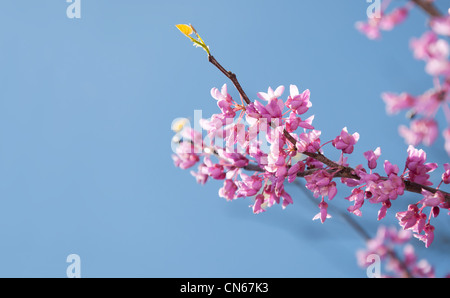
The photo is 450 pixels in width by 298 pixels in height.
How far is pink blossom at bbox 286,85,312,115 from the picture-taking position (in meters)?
1.26

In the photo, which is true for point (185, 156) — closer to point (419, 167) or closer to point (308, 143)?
point (308, 143)

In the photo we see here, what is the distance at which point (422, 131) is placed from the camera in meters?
0.72

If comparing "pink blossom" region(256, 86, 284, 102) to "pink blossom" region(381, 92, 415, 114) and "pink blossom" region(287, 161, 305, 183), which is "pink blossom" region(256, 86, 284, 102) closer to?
"pink blossom" region(287, 161, 305, 183)

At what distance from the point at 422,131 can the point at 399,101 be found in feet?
0.27

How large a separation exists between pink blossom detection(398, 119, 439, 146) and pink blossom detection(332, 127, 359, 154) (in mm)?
458

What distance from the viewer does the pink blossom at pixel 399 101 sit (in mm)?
682

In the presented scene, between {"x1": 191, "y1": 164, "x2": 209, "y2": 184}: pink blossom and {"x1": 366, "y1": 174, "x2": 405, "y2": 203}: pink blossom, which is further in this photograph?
{"x1": 191, "y1": 164, "x2": 209, "y2": 184}: pink blossom

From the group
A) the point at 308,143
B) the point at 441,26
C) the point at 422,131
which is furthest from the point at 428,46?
Answer: the point at 308,143

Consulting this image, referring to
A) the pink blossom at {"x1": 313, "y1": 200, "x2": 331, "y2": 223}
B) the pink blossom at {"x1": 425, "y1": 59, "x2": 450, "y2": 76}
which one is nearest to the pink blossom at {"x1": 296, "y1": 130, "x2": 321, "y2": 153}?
the pink blossom at {"x1": 313, "y1": 200, "x2": 331, "y2": 223}

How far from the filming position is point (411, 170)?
3.93 feet

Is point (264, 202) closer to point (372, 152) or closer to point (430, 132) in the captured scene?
point (372, 152)
